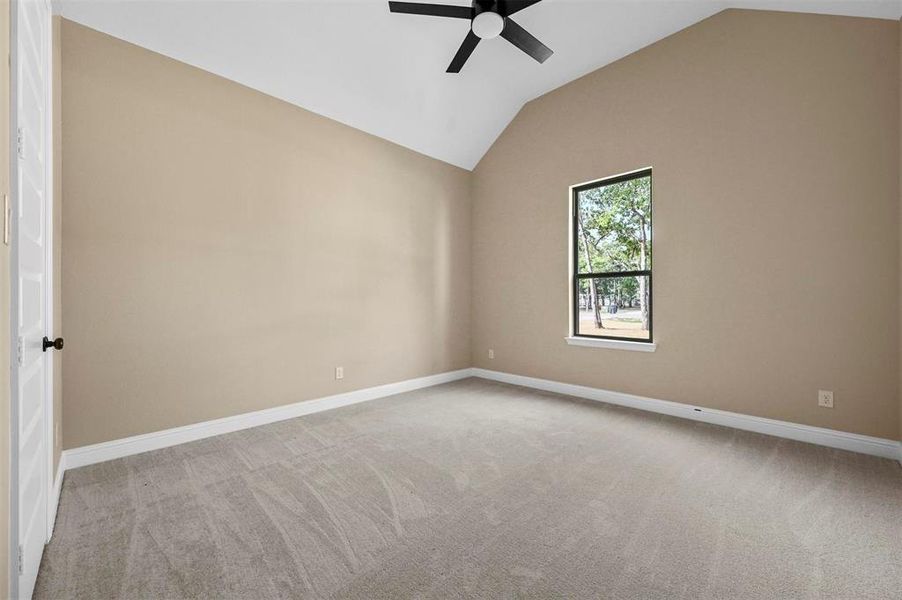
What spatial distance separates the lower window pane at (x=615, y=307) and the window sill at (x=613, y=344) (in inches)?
4.6

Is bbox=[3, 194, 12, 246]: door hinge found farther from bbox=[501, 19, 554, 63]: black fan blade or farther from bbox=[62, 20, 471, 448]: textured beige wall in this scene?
bbox=[501, 19, 554, 63]: black fan blade

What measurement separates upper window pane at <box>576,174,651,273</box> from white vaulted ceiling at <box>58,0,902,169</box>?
1.30 m

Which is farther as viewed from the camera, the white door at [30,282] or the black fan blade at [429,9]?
the black fan blade at [429,9]

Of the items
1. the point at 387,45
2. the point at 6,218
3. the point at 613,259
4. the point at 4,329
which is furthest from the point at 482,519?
the point at 387,45

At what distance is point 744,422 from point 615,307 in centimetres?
146

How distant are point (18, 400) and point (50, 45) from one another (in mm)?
2011

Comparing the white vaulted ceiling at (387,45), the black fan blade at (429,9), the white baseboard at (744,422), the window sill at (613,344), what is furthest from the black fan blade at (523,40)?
the white baseboard at (744,422)

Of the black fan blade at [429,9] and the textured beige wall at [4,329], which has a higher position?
the black fan blade at [429,9]

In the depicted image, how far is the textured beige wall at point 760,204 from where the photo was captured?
271 centimetres

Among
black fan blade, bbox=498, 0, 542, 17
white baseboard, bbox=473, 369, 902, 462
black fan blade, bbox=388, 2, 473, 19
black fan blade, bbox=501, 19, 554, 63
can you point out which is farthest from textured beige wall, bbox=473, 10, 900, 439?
black fan blade, bbox=388, 2, 473, 19

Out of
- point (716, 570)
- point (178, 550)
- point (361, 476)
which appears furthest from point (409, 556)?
point (716, 570)

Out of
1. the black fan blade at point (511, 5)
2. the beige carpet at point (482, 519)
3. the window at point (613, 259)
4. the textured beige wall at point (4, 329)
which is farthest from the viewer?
the window at point (613, 259)

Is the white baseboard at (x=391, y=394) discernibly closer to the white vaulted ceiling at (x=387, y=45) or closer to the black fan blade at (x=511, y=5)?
the white vaulted ceiling at (x=387, y=45)

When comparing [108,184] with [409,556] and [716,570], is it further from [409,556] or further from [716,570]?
[716,570]
